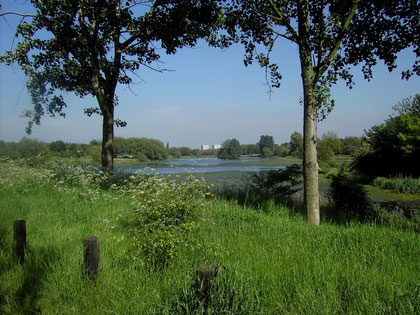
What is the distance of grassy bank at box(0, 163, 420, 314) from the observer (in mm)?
3051

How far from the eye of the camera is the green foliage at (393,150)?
67.1 ft

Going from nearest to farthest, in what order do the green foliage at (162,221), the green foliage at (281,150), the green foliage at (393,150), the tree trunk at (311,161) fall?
the green foliage at (162,221) → the tree trunk at (311,161) → the green foliage at (393,150) → the green foliage at (281,150)

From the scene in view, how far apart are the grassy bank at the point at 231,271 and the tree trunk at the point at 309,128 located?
60 centimetres

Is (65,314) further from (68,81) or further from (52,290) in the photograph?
(68,81)

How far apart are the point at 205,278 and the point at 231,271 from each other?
82 centimetres

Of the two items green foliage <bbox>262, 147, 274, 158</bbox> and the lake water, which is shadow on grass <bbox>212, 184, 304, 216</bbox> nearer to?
the lake water

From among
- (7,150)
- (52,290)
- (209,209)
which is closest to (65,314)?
(52,290)

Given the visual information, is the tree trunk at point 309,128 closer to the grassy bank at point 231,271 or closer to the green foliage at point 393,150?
the grassy bank at point 231,271

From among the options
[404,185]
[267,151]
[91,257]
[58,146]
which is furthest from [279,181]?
[267,151]

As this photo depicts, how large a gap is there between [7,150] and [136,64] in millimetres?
8844

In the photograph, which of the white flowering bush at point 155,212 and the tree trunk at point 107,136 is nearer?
the white flowering bush at point 155,212

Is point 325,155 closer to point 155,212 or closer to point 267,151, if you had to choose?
point 267,151

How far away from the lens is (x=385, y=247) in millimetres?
4766

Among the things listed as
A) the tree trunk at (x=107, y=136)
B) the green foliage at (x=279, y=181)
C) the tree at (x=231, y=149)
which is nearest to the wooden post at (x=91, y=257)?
the green foliage at (x=279, y=181)
